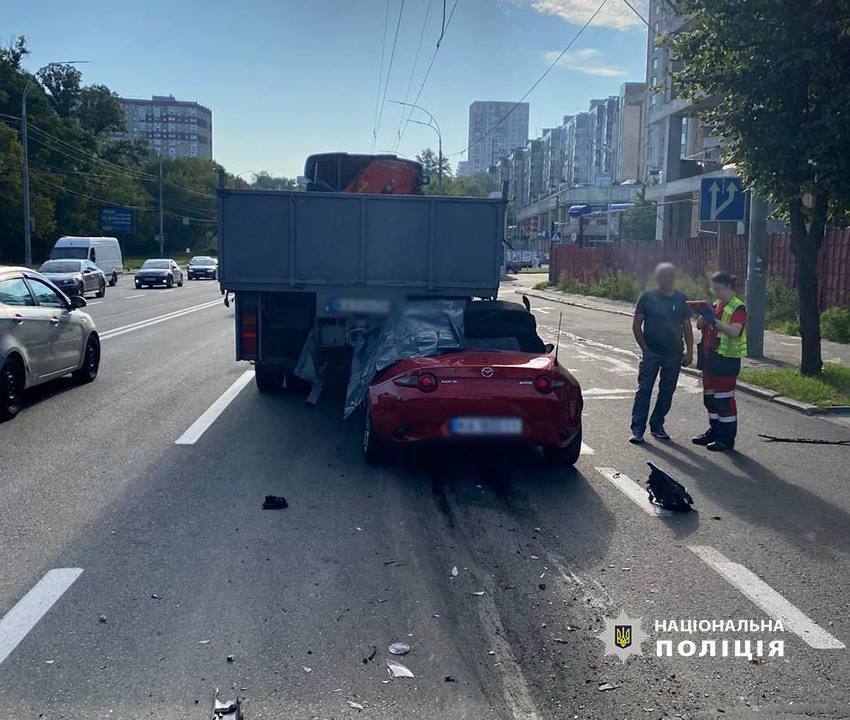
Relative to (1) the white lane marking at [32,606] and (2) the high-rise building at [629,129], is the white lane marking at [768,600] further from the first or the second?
(2) the high-rise building at [629,129]

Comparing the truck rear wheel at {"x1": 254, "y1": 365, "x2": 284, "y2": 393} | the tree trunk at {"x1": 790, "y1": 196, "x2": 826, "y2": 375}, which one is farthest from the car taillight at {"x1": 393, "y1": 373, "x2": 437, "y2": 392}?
the tree trunk at {"x1": 790, "y1": 196, "x2": 826, "y2": 375}

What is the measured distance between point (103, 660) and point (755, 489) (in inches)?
207

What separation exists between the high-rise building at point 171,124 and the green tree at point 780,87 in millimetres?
190340

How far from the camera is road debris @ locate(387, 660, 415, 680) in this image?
157 inches

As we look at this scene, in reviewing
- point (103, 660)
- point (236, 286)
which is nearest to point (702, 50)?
point (236, 286)

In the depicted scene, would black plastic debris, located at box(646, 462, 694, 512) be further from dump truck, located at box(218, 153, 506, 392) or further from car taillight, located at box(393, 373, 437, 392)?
dump truck, located at box(218, 153, 506, 392)

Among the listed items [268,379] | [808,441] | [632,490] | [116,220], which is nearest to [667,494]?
[632,490]

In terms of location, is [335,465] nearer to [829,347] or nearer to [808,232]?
[808,232]

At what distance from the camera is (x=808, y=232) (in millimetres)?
13180

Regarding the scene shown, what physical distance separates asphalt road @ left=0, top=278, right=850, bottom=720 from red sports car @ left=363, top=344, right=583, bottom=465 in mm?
447

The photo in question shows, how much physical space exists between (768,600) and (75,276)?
106 ft

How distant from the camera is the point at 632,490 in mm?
7258

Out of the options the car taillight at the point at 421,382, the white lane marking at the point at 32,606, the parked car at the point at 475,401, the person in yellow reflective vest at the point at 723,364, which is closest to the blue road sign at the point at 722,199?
the person in yellow reflective vest at the point at 723,364

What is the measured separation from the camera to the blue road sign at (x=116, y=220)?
78.1 metres
